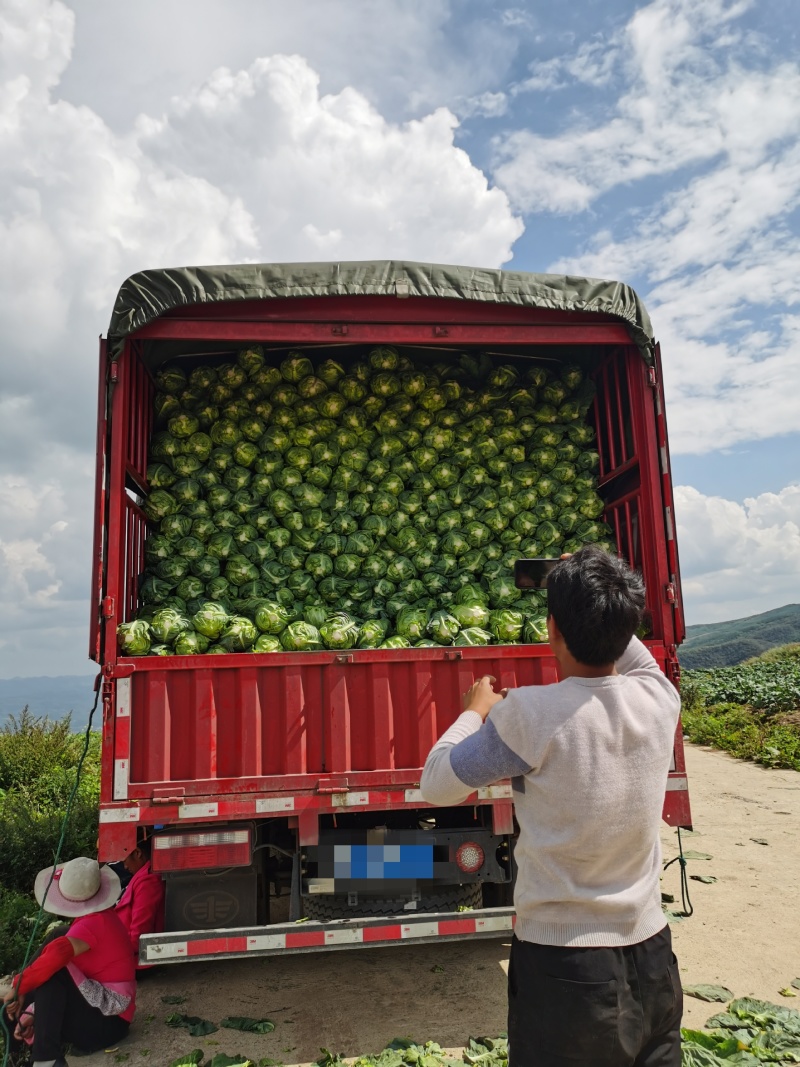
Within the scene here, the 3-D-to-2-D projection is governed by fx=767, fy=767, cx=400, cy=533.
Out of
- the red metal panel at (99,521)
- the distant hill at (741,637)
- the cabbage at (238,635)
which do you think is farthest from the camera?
the distant hill at (741,637)

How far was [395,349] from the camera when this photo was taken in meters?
5.73

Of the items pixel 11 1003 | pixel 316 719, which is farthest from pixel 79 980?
pixel 316 719

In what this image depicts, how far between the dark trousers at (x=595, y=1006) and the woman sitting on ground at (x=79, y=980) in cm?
253

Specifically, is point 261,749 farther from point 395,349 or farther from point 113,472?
point 395,349

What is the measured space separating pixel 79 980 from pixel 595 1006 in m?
2.84

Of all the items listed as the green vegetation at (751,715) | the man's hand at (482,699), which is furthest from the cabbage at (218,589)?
the green vegetation at (751,715)

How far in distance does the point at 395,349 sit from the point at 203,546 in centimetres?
202

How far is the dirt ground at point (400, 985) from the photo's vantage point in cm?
366

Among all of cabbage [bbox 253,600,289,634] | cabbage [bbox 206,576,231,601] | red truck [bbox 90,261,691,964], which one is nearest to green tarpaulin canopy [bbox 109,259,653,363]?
red truck [bbox 90,261,691,964]

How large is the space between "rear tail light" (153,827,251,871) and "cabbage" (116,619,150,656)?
97cm

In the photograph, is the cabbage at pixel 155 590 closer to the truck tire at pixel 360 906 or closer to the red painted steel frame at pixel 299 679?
the red painted steel frame at pixel 299 679

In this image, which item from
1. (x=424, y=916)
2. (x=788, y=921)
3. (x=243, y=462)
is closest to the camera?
(x=424, y=916)

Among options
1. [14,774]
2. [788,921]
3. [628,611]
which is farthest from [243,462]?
[14,774]

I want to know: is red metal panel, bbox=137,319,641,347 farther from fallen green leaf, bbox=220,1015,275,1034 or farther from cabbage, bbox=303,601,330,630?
fallen green leaf, bbox=220,1015,275,1034
